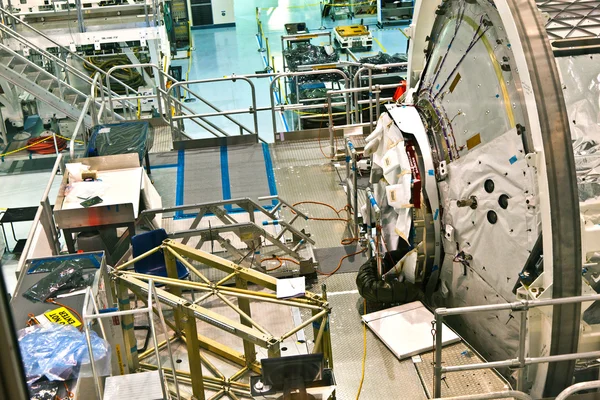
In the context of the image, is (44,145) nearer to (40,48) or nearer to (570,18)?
(40,48)

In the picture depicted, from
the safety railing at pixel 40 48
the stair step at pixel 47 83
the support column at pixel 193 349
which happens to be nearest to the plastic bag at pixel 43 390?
the support column at pixel 193 349

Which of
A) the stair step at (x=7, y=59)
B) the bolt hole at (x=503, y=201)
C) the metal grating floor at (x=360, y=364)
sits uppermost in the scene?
the stair step at (x=7, y=59)

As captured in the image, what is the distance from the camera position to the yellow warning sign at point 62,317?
5.36 meters

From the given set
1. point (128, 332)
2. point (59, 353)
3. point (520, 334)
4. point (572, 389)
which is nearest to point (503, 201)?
point (520, 334)

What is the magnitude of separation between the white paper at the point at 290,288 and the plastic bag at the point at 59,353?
1.67 metres

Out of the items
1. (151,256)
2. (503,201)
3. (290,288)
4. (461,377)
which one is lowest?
(461,377)

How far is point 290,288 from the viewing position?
20.1 ft

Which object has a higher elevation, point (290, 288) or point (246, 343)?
point (290, 288)

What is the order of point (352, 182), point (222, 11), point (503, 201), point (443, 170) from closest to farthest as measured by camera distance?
point (503, 201), point (443, 170), point (352, 182), point (222, 11)

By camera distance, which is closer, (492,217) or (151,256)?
(492,217)

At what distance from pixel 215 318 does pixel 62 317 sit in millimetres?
1256

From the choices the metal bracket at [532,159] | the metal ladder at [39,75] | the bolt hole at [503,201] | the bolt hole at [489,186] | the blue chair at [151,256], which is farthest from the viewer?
the metal ladder at [39,75]

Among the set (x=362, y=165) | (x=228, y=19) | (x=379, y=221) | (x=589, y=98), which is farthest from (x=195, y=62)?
(x=589, y=98)

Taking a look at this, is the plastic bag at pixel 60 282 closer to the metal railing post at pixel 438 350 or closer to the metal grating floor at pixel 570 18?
the metal railing post at pixel 438 350
